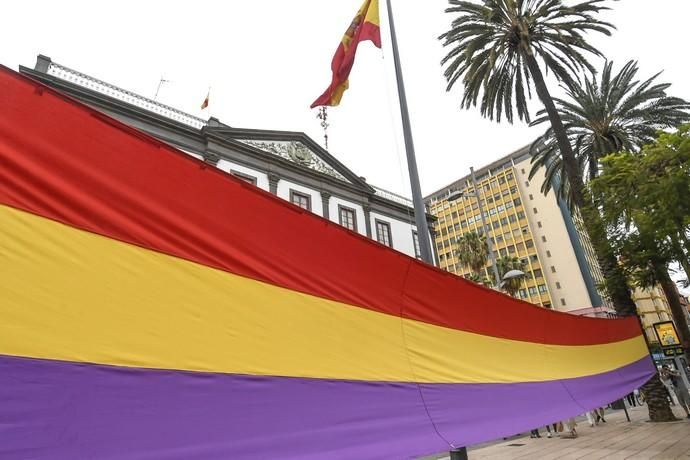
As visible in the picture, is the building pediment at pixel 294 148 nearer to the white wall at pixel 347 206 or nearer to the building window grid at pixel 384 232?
the white wall at pixel 347 206

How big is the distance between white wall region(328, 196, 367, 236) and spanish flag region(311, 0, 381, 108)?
15.1m

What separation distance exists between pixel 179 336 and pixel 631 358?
7.77m

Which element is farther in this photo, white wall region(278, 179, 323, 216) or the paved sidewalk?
white wall region(278, 179, 323, 216)

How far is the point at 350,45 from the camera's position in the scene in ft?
21.4

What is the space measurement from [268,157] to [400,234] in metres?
10.5

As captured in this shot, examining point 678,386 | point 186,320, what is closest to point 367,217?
point 678,386

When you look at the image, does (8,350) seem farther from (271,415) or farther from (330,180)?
(330,180)

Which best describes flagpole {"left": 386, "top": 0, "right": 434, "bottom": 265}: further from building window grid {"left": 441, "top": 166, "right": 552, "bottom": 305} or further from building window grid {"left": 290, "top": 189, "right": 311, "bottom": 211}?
building window grid {"left": 441, "top": 166, "right": 552, "bottom": 305}

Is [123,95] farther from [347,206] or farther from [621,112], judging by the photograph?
A: [621,112]

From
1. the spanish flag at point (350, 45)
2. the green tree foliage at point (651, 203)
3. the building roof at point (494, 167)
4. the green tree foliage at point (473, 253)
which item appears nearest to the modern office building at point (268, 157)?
the green tree foliage at point (651, 203)

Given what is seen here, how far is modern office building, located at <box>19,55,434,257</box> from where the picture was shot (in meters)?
16.0

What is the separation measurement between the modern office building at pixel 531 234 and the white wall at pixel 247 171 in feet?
118

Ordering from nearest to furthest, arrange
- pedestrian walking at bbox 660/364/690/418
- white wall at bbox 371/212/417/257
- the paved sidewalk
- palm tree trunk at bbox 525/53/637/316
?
the paved sidewalk
palm tree trunk at bbox 525/53/637/316
pedestrian walking at bbox 660/364/690/418
white wall at bbox 371/212/417/257

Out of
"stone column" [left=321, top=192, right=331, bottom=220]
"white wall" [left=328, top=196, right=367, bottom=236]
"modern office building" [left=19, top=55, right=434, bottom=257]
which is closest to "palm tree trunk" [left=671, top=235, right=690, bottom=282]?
"modern office building" [left=19, top=55, right=434, bottom=257]
